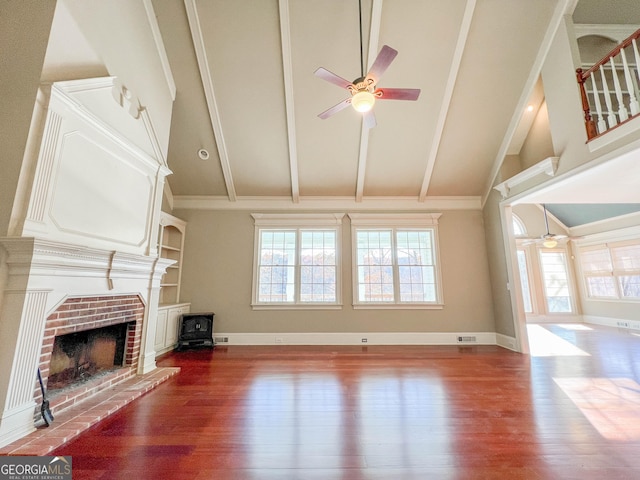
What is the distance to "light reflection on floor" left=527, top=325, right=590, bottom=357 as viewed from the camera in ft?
Result: 14.3

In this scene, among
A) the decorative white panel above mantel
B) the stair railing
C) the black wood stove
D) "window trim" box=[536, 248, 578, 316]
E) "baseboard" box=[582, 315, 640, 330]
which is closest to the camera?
the decorative white panel above mantel

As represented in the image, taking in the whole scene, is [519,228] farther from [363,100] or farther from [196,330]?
[196,330]

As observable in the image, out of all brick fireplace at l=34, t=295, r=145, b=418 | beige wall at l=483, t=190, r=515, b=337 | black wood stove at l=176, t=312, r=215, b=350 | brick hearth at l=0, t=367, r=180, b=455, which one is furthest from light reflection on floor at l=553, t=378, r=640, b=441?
black wood stove at l=176, t=312, r=215, b=350

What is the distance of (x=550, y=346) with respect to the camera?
4863mm

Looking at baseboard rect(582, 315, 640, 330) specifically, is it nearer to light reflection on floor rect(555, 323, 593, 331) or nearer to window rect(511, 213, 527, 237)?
light reflection on floor rect(555, 323, 593, 331)

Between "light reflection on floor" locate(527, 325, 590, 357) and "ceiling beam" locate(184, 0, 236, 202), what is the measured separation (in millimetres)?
6182

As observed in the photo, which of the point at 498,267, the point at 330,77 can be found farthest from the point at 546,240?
the point at 330,77

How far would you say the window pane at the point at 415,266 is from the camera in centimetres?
536

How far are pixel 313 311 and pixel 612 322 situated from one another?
7.95 meters

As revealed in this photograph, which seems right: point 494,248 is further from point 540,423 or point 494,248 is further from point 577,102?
point 540,423

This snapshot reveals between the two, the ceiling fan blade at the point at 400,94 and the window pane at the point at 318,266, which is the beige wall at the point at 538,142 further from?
the window pane at the point at 318,266

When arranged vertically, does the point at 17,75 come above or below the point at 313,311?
above

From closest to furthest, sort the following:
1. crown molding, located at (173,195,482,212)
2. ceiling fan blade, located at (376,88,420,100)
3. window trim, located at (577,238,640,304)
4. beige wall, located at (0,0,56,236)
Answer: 1. beige wall, located at (0,0,56,236)
2. ceiling fan blade, located at (376,88,420,100)
3. crown molding, located at (173,195,482,212)
4. window trim, located at (577,238,640,304)

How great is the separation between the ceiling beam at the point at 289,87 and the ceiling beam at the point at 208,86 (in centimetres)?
112
